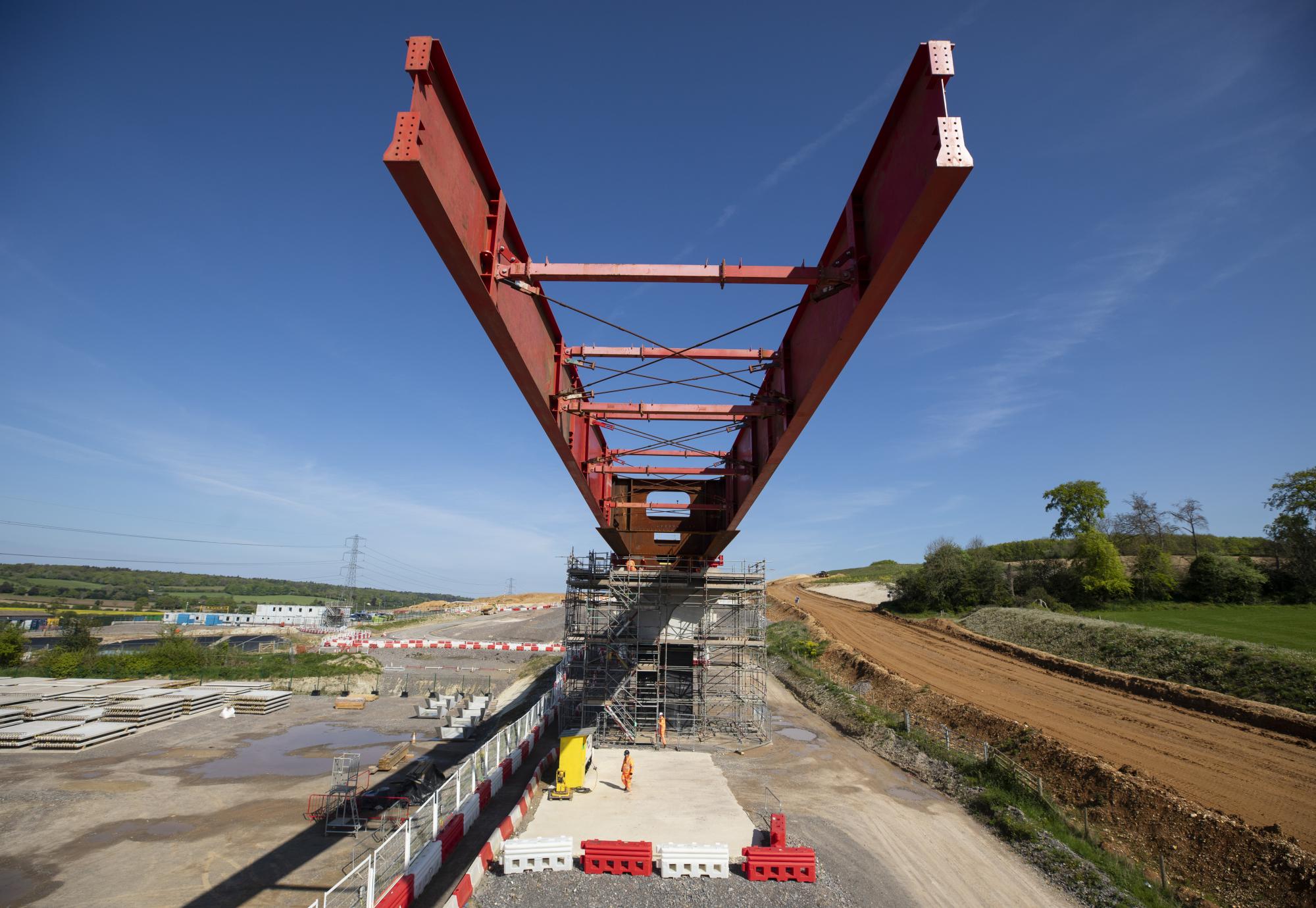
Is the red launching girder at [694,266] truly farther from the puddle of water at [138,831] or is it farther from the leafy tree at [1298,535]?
the leafy tree at [1298,535]

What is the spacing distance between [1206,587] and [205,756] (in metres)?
51.8

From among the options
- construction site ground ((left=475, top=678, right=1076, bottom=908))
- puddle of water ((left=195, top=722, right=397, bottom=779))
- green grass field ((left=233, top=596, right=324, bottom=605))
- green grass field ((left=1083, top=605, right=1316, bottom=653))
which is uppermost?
green grass field ((left=1083, top=605, right=1316, bottom=653))

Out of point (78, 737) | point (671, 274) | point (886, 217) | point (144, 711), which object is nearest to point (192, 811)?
point (78, 737)

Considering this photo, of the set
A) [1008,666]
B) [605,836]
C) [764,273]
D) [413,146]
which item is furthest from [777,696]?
[413,146]

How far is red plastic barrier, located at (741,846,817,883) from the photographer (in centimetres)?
1156

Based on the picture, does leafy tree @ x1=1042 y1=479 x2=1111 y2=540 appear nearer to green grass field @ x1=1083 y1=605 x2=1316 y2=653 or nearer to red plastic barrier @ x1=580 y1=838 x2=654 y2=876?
green grass field @ x1=1083 y1=605 x2=1316 y2=653

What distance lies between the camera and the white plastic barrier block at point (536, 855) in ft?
37.7

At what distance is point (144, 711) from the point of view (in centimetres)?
2744

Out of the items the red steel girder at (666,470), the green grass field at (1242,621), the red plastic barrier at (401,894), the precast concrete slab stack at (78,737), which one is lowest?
the precast concrete slab stack at (78,737)

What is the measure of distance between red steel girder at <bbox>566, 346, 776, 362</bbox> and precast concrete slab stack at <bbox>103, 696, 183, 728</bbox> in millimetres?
31270

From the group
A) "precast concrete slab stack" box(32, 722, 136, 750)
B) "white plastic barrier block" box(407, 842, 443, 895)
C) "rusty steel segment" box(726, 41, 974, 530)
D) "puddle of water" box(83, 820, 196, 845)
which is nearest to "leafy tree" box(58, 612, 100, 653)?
"precast concrete slab stack" box(32, 722, 136, 750)

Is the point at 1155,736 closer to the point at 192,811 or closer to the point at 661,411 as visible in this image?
the point at 661,411

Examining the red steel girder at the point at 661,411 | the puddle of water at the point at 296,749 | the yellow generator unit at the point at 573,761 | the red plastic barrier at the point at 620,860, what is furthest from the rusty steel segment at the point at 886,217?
the puddle of water at the point at 296,749

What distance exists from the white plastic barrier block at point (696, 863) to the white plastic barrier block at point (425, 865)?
14.3 ft
